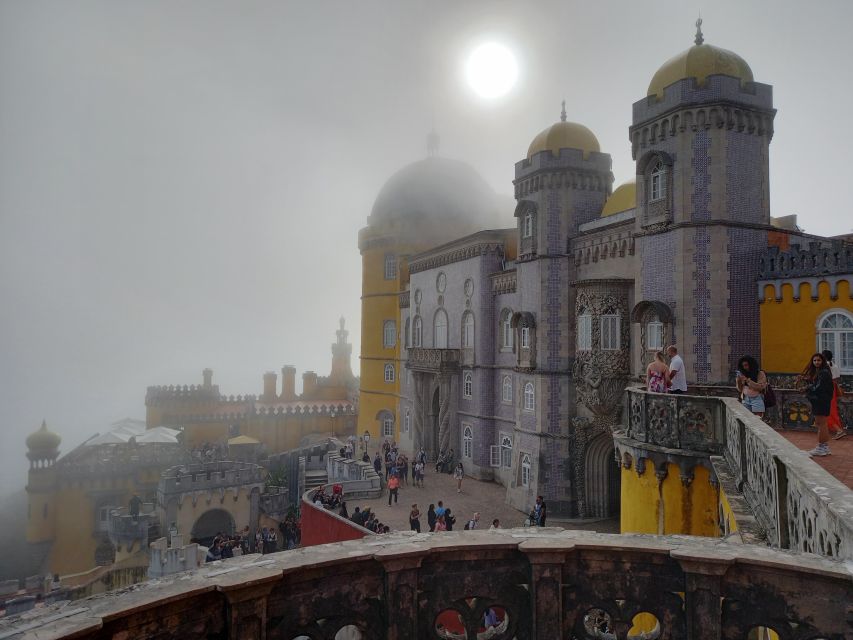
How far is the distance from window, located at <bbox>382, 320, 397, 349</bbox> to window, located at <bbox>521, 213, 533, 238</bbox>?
17.1 m

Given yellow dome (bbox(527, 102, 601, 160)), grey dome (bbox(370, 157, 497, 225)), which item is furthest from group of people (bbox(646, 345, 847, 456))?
grey dome (bbox(370, 157, 497, 225))

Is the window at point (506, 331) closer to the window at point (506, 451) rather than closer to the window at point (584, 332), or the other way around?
the window at point (506, 451)

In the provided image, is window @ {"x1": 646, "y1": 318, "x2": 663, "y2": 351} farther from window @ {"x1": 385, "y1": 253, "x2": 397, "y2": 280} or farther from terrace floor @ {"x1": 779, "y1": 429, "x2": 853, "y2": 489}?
window @ {"x1": 385, "y1": 253, "x2": 397, "y2": 280}

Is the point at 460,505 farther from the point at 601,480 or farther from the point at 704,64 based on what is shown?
the point at 704,64

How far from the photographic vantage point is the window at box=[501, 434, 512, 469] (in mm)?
26914

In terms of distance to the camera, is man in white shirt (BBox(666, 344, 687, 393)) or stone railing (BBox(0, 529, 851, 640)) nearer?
stone railing (BBox(0, 529, 851, 640))

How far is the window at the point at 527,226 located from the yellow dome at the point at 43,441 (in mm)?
33857

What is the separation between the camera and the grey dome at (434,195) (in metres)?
41.1

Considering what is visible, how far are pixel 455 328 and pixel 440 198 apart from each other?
46.3 ft

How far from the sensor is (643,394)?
10852 mm

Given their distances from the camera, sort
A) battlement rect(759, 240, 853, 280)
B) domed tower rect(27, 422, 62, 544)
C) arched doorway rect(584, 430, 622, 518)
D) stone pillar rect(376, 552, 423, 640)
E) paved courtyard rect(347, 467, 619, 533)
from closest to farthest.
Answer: stone pillar rect(376, 552, 423, 640), battlement rect(759, 240, 853, 280), paved courtyard rect(347, 467, 619, 533), arched doorway rect(584, 430, 622, 518), domed tower rect(27, 422, 62, 544)

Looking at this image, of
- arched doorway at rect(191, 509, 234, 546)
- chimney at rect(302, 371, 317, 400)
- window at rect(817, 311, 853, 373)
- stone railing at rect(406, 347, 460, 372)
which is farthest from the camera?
chimney at rect(302, 371, 317, 400)

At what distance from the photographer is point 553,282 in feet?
75.9

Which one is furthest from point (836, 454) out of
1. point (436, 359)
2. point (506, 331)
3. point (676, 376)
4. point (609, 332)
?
point (436, 359)
